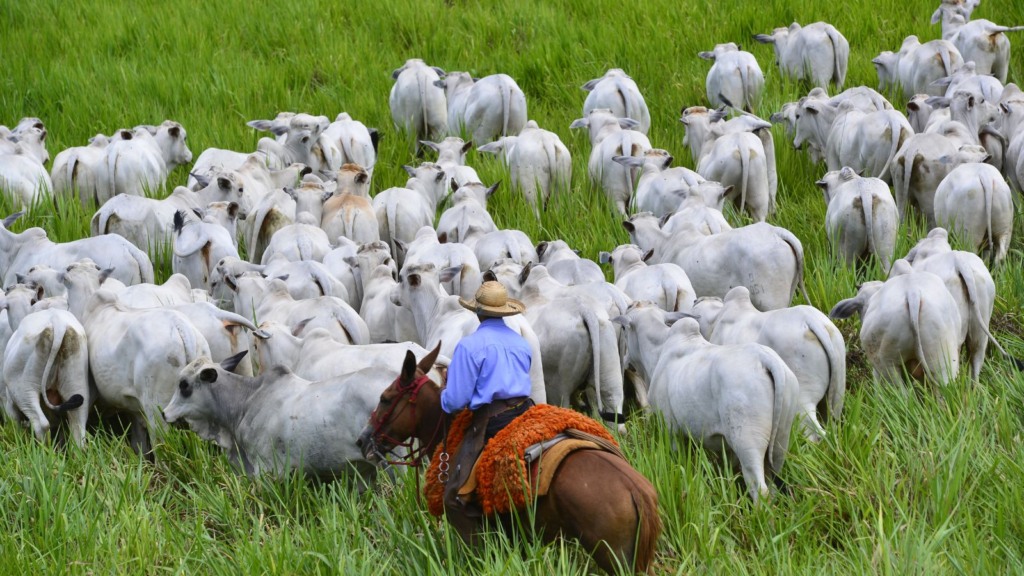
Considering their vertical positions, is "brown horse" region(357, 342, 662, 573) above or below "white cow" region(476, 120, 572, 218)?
above

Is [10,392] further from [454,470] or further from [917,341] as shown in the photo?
[917,341]

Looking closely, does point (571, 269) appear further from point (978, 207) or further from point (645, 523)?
point (645, 523)

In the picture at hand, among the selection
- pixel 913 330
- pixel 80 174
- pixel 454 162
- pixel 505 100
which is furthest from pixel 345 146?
pixel 913 330

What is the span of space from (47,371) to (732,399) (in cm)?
379

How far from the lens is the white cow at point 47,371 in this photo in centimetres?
697

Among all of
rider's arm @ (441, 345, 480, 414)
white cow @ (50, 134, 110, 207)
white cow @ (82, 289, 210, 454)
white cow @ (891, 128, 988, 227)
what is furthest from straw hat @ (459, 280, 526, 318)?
white cow @ (50, 134, 110, 207)

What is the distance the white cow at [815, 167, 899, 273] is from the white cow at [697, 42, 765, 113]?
3.82 meters

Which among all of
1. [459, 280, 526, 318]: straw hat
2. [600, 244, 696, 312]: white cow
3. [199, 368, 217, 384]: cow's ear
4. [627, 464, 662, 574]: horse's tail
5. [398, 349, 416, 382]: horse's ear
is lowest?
[600, 244, 696, 312]: white cow

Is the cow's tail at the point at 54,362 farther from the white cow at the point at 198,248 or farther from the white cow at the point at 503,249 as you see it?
the white cow at the point at 503,249

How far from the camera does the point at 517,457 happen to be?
4875mm

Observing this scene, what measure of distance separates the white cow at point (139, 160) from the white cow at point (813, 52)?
20.1ft

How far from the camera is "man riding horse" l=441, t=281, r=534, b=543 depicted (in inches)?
203

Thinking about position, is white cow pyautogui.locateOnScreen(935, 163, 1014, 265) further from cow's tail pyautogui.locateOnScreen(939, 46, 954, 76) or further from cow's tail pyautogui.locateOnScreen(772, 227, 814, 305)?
cow's tail pyautogui.locateOnScreen(939, 46, 954, 76)

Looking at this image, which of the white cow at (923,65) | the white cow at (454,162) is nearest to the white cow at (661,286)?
the white cow at (454,162)
